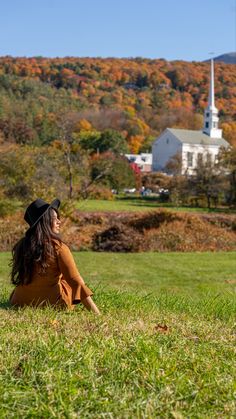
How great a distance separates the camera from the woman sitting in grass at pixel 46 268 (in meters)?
5.05

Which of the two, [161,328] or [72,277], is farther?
[72,277]

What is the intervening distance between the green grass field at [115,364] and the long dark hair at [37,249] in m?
0.37

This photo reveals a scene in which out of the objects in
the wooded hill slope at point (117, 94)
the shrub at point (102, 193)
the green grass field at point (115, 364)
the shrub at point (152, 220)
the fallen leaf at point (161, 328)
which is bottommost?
the shrub at point (102, 193)

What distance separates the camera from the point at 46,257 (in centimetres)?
512

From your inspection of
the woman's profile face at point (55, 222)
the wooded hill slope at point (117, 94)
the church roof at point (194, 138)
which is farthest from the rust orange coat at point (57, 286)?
the church roof at point (194, 138)

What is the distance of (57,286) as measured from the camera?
5.18 meters

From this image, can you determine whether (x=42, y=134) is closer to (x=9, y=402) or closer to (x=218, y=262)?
(x=218, y=262)

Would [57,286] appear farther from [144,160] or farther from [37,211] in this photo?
[144,160]

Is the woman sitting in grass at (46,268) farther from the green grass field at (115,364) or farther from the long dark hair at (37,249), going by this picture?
the green grass field at (115,364)

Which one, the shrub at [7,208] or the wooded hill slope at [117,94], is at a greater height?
the wooded hill slope at [117,94]

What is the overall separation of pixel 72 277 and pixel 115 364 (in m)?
1.94

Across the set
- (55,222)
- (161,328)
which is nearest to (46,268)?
(55,222)

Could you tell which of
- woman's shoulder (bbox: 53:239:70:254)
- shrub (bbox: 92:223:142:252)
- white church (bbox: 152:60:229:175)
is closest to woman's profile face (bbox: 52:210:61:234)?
woman's shoulder (bbox: 53:239:70:254)

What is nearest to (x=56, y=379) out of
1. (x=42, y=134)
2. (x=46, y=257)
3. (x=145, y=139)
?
(x=46, y=257)
